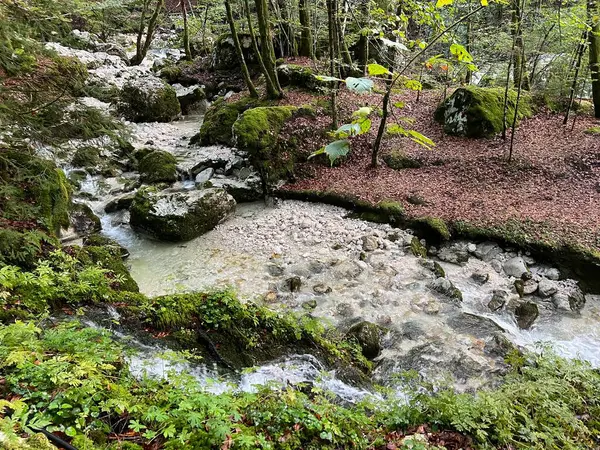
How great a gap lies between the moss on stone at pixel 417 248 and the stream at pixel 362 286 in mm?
145

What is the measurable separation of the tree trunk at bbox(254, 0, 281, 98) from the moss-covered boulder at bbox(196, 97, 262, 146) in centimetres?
74

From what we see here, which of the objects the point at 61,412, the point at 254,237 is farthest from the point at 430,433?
the point at 254,237

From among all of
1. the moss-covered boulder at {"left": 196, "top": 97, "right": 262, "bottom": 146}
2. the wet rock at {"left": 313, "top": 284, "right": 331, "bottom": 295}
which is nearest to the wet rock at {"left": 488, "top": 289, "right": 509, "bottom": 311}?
the wet rock at {"left": 313, "top": 284, "right": 331, "bottom": 295}

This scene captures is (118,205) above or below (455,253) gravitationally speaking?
above

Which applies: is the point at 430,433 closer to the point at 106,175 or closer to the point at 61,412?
the point at 61,412

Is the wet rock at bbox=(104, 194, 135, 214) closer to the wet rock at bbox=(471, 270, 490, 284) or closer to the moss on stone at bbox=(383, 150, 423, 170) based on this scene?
the moss on stone at bbox=(383, 150, 423, 170)

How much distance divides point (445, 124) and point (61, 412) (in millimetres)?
12204

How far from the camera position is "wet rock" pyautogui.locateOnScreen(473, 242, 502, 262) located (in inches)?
305

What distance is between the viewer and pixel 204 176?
10977 mm

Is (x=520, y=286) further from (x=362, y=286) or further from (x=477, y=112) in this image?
(x=477, y=112)

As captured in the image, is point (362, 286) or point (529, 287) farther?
point (362, 286)

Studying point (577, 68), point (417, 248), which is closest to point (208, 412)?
point (417, 248)

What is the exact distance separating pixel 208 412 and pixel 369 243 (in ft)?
20.4

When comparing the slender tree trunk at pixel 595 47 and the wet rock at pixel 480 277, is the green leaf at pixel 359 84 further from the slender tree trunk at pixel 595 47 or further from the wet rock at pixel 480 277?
the slender tree trunk at pixel 595 47
